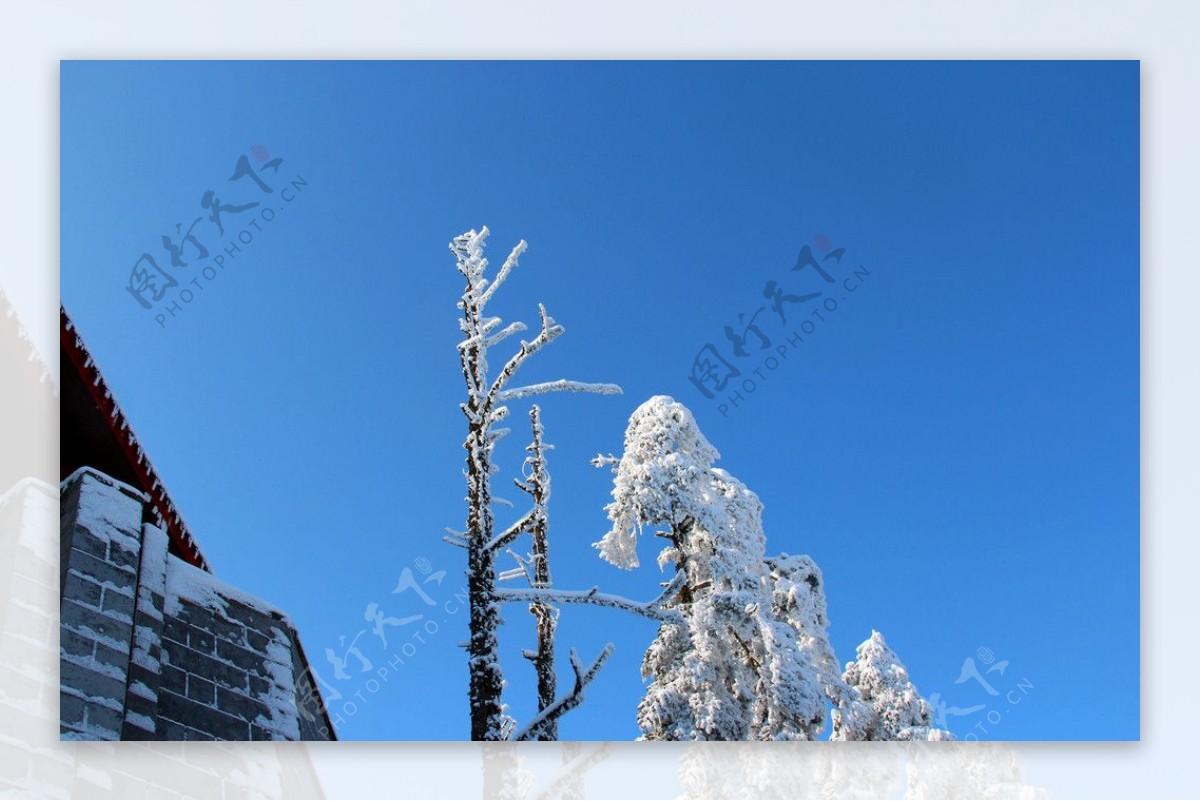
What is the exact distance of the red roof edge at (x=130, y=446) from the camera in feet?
12.8

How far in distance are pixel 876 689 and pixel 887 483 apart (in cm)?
64

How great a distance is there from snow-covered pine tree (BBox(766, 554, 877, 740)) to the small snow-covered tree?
6cm

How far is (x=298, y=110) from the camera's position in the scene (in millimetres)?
4102

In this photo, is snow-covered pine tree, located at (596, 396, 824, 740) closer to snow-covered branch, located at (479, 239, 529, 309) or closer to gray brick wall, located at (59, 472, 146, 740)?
snow-covered branch, located at (479, 239, 529, 309)

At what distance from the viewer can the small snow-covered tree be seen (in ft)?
12.7

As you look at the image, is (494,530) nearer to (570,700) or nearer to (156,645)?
(570,700)

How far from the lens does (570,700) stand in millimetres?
3949

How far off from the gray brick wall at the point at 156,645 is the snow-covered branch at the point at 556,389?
38.9 inches

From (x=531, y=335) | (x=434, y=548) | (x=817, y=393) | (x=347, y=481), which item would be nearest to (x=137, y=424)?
(x=347, y=481)

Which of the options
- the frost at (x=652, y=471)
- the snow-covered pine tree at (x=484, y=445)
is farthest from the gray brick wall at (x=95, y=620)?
the frost at (x=652, y=471)

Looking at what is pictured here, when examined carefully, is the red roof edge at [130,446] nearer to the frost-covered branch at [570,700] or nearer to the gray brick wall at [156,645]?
the gray brick wall at [156,645]

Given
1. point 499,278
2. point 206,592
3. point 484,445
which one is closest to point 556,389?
point 484,445

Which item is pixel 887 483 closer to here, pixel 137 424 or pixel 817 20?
pixel 817 20

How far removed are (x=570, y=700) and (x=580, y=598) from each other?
1.04ft
